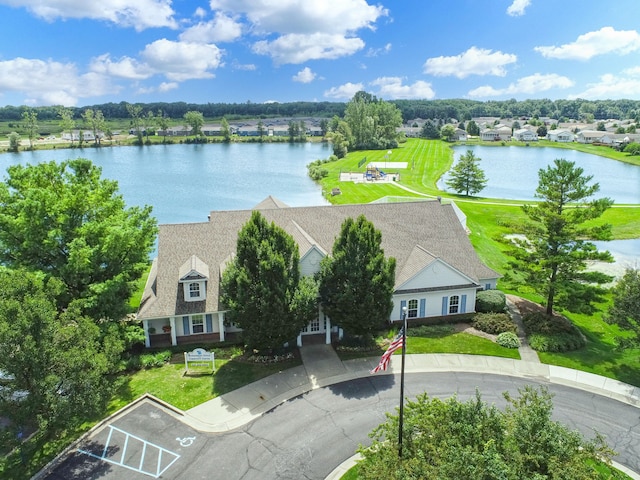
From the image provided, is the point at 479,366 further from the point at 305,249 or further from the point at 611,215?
the point at 611,215

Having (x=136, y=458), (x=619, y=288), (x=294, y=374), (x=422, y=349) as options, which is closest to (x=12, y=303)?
(x=136, y=458)

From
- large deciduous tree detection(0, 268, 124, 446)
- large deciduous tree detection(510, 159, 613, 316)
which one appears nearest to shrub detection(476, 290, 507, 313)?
large deciduous tree detection(510, 159, 613, 316)

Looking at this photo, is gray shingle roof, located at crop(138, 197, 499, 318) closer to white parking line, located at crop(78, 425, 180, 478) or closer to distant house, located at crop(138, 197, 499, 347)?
distant house, located at crop(138, 197, 499, 347)

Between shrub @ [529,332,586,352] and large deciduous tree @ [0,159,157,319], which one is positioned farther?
shrub @ [529,332,586,352]

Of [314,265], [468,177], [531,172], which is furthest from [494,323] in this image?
[531,172]

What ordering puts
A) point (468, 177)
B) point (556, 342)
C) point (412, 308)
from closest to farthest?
point (556, 342) < point (412, 308) < point (468, 177)

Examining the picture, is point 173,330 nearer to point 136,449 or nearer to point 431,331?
point 136,449
